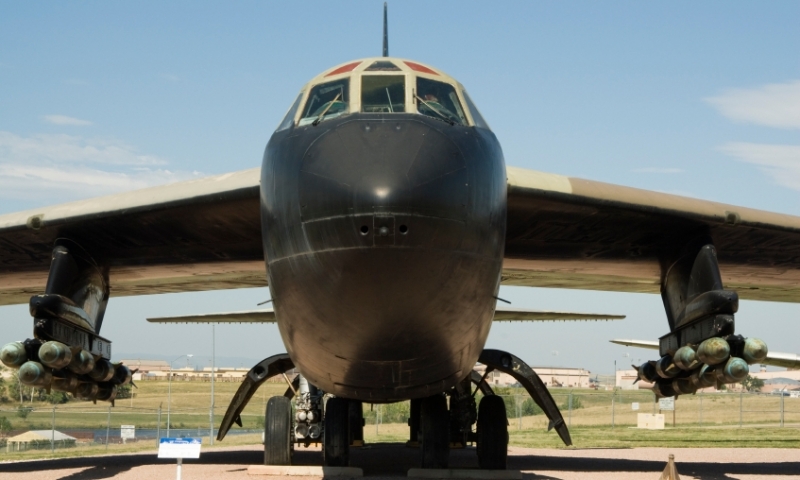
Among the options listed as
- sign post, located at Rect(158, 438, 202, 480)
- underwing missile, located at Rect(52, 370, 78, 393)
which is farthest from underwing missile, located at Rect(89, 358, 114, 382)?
sign post, located at Rect(158, 438, 202, 480)

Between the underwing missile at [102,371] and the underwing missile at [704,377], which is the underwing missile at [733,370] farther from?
the underwing missile at [102,371]

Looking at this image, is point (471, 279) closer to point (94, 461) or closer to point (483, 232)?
point (483, 232)

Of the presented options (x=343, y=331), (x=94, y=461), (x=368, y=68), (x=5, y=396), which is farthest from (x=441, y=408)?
(x=5, y=396)

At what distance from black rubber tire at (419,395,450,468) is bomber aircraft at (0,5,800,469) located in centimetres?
3

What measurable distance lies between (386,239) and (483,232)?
1.32 metres

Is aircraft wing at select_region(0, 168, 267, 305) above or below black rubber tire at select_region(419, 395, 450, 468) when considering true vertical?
above

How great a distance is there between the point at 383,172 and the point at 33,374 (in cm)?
597

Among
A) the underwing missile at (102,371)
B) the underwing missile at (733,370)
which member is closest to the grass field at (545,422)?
the underwing missile at (102,371)

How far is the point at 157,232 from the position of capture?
14195 mm

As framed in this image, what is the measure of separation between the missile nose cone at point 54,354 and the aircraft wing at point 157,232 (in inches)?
90.2

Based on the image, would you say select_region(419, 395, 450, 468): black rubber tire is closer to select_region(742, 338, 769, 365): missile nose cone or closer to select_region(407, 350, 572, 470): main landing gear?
select_region(407, 350, 572, 470): main landing gear

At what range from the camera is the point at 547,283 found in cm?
1819

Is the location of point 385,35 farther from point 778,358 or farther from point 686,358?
point 778,358

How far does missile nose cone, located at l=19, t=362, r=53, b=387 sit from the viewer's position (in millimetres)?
11750
